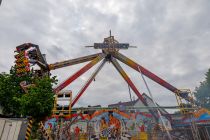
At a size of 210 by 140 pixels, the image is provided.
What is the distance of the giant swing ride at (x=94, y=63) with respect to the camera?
2234cm

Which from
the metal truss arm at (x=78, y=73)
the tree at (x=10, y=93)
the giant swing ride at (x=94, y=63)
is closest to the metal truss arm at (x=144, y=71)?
the giant swing ride at (x=94, y=63)

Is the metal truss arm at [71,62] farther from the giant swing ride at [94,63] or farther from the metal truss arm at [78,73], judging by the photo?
the metal truss arm at [78,73]

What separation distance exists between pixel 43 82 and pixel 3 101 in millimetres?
6901

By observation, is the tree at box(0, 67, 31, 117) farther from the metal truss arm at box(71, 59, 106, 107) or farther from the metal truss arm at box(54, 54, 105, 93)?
the metal truss arm at box(71, 59, 106, 107)

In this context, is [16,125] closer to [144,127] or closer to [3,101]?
[3,101]

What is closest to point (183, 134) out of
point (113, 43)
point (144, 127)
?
point (144, 127)

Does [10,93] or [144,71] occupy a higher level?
[144,71]

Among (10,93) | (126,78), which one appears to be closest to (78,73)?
(126,78)

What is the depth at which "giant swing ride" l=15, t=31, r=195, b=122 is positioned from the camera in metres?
22.3

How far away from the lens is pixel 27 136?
537 inches

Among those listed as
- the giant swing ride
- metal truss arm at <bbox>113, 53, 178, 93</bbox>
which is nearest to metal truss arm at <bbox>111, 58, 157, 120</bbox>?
the giant swing ride

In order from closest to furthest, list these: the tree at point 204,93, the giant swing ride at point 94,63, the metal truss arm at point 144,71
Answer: the giant swing ride at point 94,63
the metal truss arm at point 144,71
the tree at point 204,93

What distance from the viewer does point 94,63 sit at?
96.7 feet

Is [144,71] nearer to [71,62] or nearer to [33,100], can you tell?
[71,62]
